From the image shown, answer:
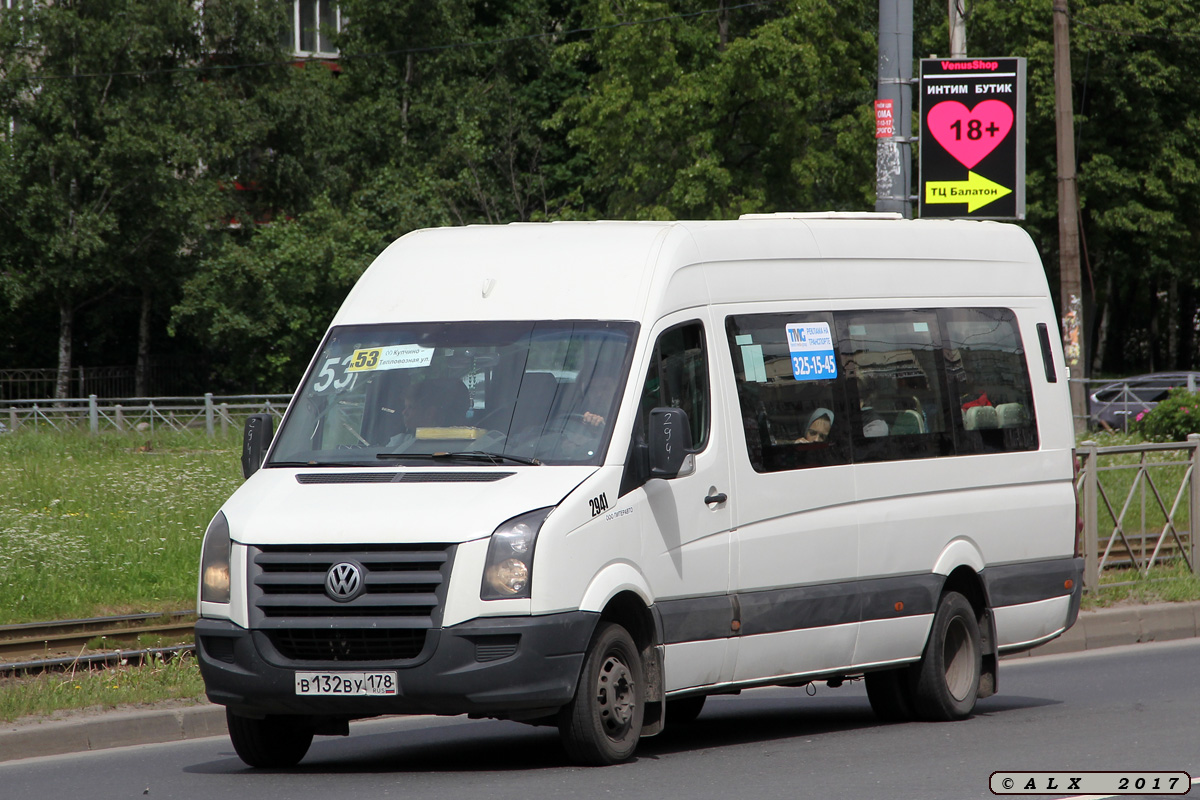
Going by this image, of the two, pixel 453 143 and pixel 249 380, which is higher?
pixel 453 143

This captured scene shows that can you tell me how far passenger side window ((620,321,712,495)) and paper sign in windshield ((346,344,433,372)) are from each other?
3.45 feet

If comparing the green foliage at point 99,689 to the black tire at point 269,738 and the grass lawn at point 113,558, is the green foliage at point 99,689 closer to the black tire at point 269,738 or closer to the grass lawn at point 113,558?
the grass lawn at point 113,558

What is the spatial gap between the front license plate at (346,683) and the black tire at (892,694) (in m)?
3.39

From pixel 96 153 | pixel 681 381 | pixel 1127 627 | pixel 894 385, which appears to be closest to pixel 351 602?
pixel 681 381

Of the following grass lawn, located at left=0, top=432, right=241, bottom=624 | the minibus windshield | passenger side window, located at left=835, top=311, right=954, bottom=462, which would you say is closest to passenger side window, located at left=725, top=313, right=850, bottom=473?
passenger side window, located at left=835, top=311, right=954, bottom=462

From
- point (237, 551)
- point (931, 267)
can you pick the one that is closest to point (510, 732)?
point (237, 551)

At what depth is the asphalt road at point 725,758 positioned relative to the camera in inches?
281

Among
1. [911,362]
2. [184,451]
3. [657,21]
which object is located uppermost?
[657,21]

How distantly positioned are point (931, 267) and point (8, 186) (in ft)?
114

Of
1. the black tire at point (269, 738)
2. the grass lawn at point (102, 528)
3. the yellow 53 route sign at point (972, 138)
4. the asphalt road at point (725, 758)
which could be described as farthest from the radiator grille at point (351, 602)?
the yellow 53 route sign at point (972, 138)

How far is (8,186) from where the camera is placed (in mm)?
40781

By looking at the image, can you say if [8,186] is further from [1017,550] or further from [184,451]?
[1017,550]

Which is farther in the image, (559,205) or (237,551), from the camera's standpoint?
(559,205)

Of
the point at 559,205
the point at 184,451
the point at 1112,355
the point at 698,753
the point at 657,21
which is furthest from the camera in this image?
the point at 1112,355
